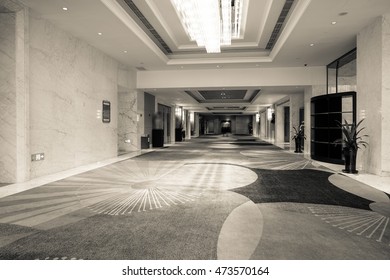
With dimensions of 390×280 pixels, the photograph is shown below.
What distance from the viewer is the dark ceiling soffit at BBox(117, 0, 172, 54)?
6287mm

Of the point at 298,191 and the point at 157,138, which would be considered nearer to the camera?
the point at 298,191

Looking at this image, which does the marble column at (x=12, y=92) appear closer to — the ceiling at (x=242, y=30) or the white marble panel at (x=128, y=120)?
the ceiling at (x=242, y=30)

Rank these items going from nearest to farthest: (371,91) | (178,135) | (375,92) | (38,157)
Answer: (38,157), (375,92), (371,91), (178,135)

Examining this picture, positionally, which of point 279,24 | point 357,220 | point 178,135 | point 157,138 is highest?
point 279,24

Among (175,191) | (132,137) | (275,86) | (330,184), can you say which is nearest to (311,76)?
(275,86)

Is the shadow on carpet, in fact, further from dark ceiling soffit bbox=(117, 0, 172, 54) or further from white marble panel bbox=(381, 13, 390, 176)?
dark ceiling soffit bbox=(117, 0, 172, 54)

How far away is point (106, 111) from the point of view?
916 cm

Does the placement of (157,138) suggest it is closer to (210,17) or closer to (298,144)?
(298,144)

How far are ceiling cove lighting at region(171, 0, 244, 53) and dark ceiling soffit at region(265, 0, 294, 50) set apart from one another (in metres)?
0.99

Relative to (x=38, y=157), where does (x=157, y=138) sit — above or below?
above

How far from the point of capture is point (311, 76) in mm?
10797

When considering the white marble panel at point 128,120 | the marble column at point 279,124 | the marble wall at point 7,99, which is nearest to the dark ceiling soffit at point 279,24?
the marble wall at point 7,99

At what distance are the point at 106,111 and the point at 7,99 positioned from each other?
3.90 m

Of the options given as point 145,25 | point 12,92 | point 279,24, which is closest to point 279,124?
point 279,24
